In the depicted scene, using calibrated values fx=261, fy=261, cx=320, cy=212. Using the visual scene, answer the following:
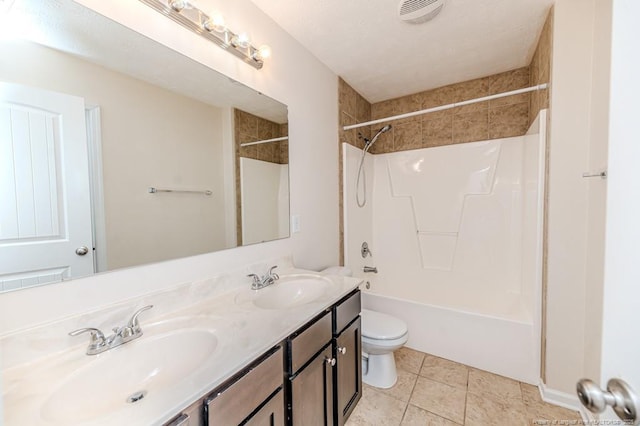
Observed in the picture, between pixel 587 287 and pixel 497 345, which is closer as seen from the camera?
pixel 587 287

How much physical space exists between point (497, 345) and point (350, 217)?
151 centimetres

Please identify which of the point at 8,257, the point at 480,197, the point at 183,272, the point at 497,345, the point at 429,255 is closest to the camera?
the point at 8,257

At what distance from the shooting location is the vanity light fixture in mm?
1123

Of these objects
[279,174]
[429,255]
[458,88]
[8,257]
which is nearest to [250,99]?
[279,174]

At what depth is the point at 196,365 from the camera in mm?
857

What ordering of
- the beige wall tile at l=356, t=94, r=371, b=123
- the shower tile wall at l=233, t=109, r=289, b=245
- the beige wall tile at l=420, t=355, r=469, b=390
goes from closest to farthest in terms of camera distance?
the shower tile wall at l=233, t=109, r=289, b=245 < the beige wall tile at l=420, t=355, r=469, b=390 < the beige wall tile at l=356, t=94, r=371, b=123

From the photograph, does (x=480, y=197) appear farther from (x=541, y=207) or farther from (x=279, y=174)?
(x=279, y=174)

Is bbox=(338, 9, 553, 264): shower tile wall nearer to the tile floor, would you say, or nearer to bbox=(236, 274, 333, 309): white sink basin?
bbox=(236, 274, 333, 309): white sink basin

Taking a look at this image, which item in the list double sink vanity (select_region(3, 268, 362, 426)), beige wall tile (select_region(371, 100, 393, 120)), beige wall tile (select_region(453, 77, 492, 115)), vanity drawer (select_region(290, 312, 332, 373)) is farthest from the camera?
beige wall tile (select_region(371, 100, 393, 120))

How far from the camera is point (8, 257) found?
29.9 inches

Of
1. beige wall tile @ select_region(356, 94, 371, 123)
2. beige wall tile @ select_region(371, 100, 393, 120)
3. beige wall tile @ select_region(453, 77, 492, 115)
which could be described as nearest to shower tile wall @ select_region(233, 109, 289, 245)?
beige wall tile @ select_region(356, 94, 371, 123)

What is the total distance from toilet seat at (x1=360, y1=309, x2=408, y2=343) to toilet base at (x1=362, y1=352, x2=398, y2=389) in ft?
0.70

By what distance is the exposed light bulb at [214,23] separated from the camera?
1.26 m

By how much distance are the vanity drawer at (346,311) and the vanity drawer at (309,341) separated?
0.07m
